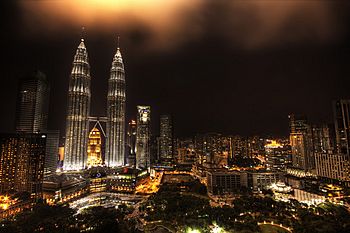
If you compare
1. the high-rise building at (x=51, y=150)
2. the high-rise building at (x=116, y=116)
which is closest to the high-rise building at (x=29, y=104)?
the high-rise building at (x=51, y=150)

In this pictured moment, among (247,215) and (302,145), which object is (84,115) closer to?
(247,215)

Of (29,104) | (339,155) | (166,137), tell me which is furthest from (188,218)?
(166,137)

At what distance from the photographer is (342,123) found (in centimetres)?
1908

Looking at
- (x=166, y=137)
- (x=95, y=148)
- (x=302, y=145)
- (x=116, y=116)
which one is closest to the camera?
(x=302, y=145)

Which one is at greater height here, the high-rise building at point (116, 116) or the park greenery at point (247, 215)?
the high-rise building at point (116, 116)

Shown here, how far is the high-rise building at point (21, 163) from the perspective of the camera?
541 inches

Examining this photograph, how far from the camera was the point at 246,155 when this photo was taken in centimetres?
3500

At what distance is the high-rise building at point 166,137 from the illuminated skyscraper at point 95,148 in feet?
43.3

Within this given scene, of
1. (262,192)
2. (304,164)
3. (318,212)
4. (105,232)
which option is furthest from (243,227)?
(304,164)

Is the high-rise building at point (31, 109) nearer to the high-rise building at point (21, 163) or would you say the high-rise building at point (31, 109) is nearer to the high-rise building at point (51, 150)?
the high-rise building at point (51, 150)

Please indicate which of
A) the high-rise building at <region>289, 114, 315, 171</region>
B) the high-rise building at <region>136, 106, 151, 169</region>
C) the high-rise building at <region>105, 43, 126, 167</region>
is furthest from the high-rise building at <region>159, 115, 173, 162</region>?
the high-rise building at <region>289, 114, 315, 171</region>

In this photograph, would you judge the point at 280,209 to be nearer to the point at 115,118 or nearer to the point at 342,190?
the point at 342,190

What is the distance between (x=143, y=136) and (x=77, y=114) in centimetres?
1176

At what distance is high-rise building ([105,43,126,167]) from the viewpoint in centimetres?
2623
